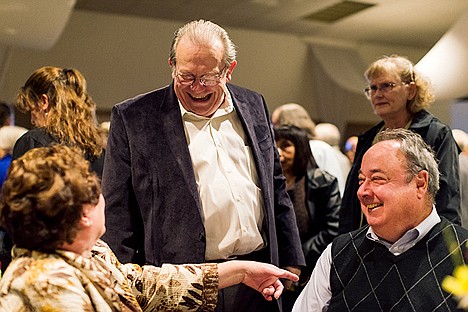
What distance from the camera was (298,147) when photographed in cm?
399

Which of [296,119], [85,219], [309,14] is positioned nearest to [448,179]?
[296,119]

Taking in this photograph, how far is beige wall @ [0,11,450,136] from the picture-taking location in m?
8.64

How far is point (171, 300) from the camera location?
1894 millimetres

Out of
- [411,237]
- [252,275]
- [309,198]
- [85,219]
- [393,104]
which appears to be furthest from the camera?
[309,198]

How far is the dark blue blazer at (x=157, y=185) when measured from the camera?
7.43 ft

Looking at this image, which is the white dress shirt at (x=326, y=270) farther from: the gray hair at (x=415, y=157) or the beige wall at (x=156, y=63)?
the beige wall at (x=156, y=63)

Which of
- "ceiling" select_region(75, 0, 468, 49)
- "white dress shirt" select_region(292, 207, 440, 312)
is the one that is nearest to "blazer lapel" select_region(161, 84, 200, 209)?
"white dress shirt" select_region(292, 207, 440, 312)

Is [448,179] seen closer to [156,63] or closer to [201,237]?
[201,237]

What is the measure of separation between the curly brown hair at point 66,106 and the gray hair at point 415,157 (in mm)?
1189

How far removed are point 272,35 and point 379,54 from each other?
179 cm

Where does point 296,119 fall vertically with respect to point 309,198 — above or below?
above

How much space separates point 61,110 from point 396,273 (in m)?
1.44

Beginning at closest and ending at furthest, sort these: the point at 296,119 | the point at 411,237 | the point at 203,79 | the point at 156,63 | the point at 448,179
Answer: the point at 411,237, the point at 203,79, the point at 448,179, the point at 296,119, the point at 156,63

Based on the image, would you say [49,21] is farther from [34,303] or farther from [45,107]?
[34,303]
